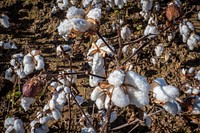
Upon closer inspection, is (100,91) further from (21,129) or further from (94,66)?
(21,129)

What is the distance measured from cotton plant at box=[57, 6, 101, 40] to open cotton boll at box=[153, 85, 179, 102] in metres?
0.47

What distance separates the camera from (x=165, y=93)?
4.59 feet

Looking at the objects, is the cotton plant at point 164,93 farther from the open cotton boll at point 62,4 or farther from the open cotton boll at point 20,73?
the open cotton boll at point 62,4

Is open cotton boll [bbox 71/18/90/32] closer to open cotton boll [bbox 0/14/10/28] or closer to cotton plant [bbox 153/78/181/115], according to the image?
cotton plant [bbox 153/78/181/115]

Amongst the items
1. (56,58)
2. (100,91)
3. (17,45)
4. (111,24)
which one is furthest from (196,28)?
(100,91)

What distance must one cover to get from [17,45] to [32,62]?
244cm

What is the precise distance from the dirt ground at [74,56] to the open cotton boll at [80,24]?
143 cm

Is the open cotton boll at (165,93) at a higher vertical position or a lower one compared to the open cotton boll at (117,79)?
lower

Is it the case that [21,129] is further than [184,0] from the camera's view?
No

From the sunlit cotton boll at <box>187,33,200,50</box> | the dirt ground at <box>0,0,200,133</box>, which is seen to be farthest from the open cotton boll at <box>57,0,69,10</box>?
the sunlit cotton boll at <box>187,33,200,50</box>

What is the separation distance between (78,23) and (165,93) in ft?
1.88

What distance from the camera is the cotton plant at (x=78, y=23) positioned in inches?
52.2

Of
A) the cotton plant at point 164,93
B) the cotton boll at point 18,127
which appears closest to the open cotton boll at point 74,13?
the cotton plant at point 164,93

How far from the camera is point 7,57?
14.3ft
